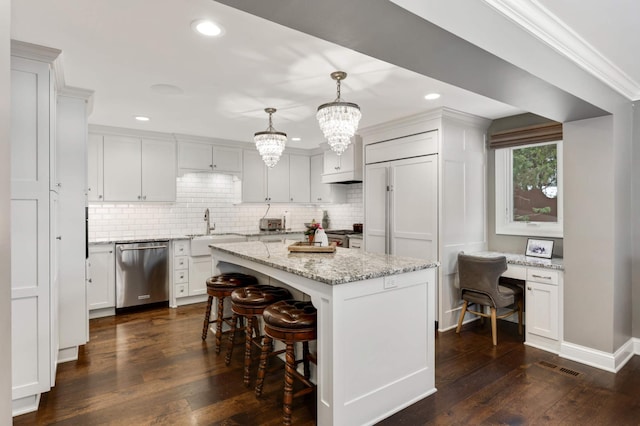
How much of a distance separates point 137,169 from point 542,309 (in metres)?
5.09

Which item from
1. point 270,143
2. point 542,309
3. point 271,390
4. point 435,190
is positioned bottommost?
point 271,390

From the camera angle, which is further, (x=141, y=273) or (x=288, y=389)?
(x=141, y=273)

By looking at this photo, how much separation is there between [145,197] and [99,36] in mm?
2969

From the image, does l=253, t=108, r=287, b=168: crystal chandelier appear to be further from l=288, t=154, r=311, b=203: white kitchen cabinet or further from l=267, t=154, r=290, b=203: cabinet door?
l=288, t=154, r=311, b=203: white kitchen cabinet

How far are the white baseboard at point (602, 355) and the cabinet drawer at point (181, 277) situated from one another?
14.5 ft

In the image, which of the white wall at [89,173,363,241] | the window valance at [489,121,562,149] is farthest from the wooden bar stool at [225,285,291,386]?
the window valance at [489,121,562,149]

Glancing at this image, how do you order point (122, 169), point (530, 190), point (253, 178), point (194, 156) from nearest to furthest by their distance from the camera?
point (530, 190) < point (122, 169) < point (194, 156) < point (253, 178)

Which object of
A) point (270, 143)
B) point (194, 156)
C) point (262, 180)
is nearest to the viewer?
point (270, 143)

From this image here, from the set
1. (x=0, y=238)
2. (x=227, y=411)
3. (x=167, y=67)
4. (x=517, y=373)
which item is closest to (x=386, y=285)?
(x=227, y=411)

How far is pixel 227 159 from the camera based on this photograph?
219 inches

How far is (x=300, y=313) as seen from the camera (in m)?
2.28

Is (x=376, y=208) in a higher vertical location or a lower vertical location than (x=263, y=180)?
lower

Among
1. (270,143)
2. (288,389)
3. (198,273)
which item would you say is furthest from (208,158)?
(288,389)

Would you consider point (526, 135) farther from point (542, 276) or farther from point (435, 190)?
point (542, 276)
